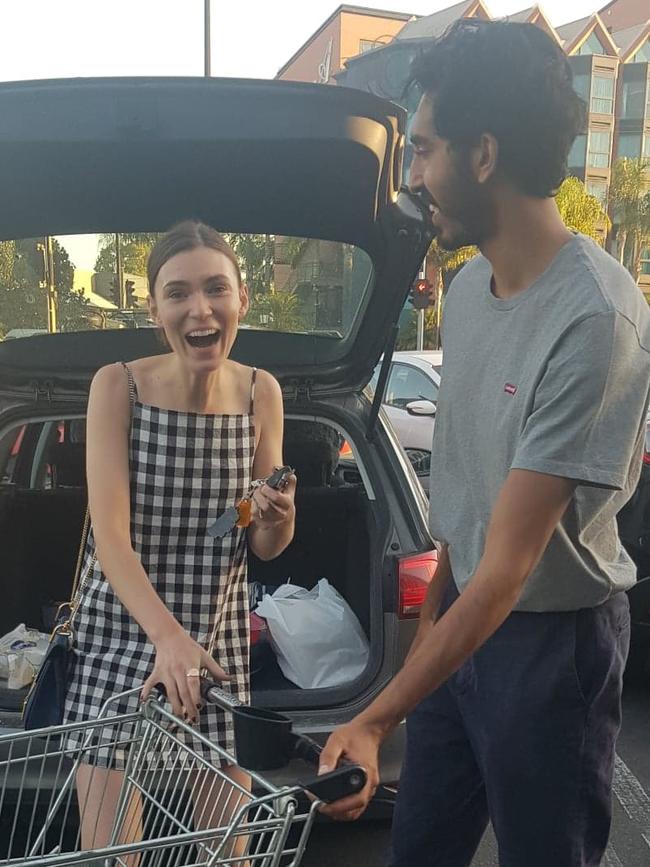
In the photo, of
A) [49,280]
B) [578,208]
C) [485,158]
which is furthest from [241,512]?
[578,208]

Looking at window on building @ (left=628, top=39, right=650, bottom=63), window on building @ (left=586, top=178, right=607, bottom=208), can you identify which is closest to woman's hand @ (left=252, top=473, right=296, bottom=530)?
window on building @ (left=586, top=178, right=607, bottom=208)

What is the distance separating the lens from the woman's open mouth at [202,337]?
1.78 meters

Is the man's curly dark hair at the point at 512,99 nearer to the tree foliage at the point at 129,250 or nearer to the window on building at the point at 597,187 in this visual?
the tree foliage at the point at 129,250

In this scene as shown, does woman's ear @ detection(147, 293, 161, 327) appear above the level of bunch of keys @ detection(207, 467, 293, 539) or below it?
above

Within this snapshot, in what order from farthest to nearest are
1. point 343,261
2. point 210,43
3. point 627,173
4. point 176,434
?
point 627,173 < point 210,43 < point 343,261 < point 176,434

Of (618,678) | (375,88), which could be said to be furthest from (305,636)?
(375,88)

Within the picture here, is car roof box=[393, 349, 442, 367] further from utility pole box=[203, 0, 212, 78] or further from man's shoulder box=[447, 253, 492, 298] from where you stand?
man's shoulder box=[447, 253, 492, 298]

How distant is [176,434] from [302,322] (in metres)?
1.55

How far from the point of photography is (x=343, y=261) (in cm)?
291

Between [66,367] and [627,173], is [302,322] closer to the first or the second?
[66,367]

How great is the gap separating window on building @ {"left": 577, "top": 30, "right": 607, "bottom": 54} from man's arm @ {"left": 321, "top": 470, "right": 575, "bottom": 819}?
5695 centimetres

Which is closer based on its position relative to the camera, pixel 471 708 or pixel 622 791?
pixel 471 708

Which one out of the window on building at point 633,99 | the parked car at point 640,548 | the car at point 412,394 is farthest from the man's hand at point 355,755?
the window on building at point 633,99

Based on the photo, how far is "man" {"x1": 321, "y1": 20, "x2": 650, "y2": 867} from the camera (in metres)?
1.35
